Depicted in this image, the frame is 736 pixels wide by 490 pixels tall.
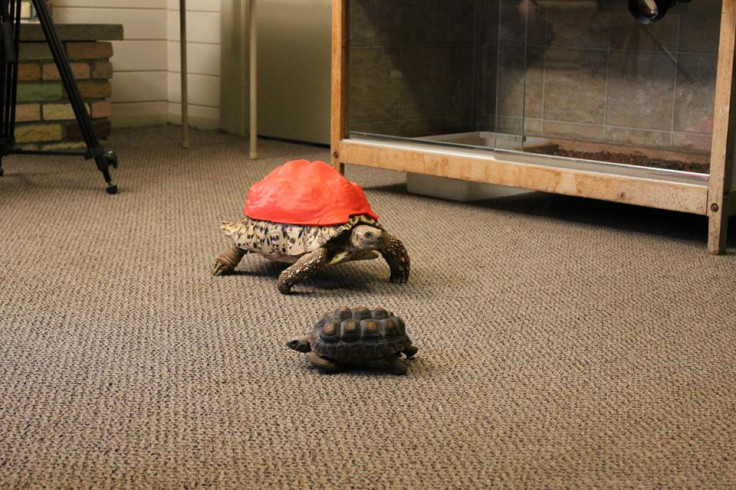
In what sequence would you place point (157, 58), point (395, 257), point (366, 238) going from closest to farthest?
point (366, 238) < point (395, 257) < point (157, 58)

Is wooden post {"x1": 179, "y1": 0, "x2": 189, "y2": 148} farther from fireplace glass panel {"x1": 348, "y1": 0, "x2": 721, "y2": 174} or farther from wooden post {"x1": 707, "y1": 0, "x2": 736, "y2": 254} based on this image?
wooden post {"x1": 707, "y1": 0, "x2": 736, "y2": 254}

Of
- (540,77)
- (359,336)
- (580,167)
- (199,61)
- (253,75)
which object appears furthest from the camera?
(199,61)

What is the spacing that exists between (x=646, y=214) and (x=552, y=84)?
0.54 metres

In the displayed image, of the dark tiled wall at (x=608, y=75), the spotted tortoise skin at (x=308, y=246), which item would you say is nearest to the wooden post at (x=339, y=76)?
the dark tiled wall at (x=608, y=75)

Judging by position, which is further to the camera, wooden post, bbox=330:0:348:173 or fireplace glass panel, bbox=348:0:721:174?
wooden post, bbox=330:0:348:173

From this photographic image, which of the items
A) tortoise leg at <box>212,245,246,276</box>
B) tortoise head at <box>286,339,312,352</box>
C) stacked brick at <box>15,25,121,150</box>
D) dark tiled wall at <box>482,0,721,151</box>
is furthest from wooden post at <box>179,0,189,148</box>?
tortoise head at <box>286,339,312,352</box>

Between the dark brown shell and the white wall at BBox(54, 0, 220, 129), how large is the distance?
11.3 feet

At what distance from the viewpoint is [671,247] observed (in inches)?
99.2

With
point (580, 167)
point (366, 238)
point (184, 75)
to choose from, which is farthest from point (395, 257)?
point (184, 75)

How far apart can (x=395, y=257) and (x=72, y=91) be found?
1.41m

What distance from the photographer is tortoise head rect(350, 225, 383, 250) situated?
Answer: 2.00m

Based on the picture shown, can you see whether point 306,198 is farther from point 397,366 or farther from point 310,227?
point 397,366

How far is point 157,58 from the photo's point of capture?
5020 mm

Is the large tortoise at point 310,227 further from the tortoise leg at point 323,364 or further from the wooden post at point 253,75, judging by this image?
the wooden post at point 253,75
